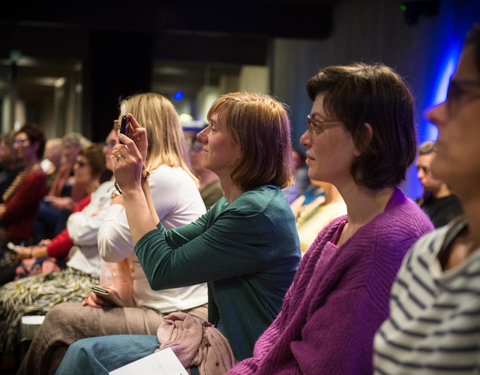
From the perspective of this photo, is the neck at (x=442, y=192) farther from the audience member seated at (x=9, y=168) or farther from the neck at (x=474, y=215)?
the audience member seated at (x=9, y=168)

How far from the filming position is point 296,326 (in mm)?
1412

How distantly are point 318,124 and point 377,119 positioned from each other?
0.15m

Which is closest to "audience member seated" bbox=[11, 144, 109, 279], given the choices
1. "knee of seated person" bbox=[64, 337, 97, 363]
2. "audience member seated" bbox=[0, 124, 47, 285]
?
"audience member seated" bbox=[0, 124, 47, 285]

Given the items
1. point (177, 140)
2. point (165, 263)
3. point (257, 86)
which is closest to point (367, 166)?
point (165, 263)

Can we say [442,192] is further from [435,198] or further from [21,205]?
[21,205]

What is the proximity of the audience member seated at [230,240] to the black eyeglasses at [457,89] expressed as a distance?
0.90 meters

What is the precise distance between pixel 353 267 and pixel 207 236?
587 mm

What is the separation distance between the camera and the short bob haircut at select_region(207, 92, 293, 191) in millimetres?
1906

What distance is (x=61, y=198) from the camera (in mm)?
5449

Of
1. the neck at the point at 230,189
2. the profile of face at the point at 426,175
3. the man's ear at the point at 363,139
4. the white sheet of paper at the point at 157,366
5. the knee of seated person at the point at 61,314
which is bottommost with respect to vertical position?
the knee of seated person at the point at 61,314

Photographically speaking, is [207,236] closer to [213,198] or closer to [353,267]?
[353,267]

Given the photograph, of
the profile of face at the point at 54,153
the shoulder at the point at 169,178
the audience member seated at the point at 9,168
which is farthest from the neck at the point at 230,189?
the profile of face at the point at 54,153

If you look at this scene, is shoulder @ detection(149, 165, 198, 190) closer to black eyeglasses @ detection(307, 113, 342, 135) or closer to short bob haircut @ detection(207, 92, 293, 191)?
short bob haircut @ detection(207, 92, 293, 191)

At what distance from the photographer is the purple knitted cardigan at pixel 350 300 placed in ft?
3.99
